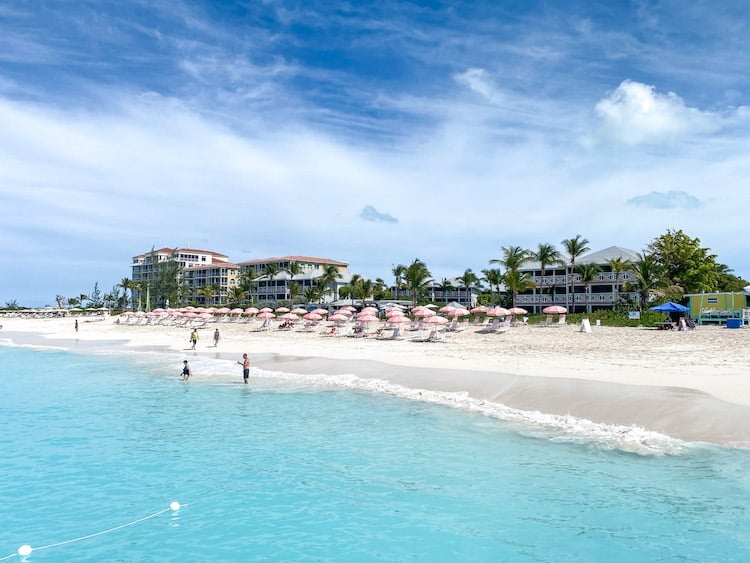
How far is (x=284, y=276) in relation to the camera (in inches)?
3883

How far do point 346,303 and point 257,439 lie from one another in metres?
61.0

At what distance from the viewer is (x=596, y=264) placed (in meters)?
64.1

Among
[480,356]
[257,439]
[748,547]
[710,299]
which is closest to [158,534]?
[257,439]

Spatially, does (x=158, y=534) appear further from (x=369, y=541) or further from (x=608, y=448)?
(x=608, y=448)

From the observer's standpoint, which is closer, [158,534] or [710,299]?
[158,534]

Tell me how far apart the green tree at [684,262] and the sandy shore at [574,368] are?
18830 millimetres

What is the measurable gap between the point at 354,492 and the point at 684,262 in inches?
2043

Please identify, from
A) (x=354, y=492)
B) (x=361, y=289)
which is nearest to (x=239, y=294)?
(x=361, y=289)

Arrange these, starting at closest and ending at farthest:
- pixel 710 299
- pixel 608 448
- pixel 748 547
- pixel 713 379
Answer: pixel 748 547 → pixel 608 448 → pixel 713 379 → pixel 710 299

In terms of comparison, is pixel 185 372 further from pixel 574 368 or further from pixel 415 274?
pixel 415 274

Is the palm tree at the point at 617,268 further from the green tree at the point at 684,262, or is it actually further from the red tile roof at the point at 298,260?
the red tile roof at the point at 298,260

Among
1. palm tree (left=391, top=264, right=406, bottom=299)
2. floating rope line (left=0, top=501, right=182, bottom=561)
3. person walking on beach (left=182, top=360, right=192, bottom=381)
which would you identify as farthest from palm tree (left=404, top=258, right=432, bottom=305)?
floating rope line (left=0, top=501, right=182, bottom=561)

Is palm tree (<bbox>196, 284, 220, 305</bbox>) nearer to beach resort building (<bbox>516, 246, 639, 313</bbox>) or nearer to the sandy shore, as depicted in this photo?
beach resort building (<bbox>516, 246, 639, 313</bbox>)

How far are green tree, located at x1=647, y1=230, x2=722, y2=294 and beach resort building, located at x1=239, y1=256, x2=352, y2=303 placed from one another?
1913 inches
